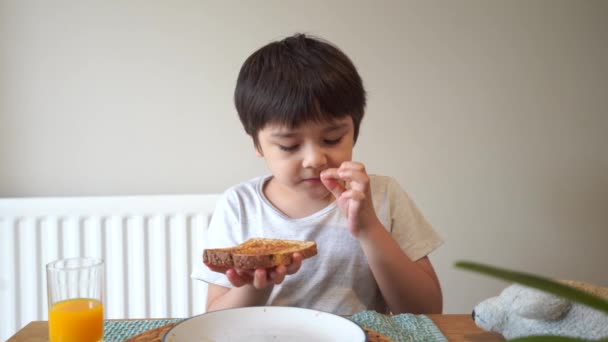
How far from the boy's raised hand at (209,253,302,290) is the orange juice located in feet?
0.75

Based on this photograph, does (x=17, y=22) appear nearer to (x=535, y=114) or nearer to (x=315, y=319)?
(x=315, y=319)

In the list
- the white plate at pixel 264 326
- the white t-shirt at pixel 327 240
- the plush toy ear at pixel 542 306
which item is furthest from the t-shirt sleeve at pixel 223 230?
the plush toy ear at pixel 542 306

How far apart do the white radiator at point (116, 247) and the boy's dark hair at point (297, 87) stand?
0.68 metres

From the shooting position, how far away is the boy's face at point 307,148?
97cm

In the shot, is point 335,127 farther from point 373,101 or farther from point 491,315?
point 373,101

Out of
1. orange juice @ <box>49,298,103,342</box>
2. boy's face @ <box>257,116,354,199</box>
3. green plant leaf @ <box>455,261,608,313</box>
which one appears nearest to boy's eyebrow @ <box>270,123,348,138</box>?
boy's face @ <box>257,116,354,199</box>

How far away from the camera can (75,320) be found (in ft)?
2.15

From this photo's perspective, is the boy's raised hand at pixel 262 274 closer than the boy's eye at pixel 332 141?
Yes

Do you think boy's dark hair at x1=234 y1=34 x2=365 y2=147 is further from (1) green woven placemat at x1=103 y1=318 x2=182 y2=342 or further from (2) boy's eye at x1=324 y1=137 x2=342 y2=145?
(1) green woven placemat at x1=103 y1=318 x2=182 y2=342

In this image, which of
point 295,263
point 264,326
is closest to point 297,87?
point 295,263

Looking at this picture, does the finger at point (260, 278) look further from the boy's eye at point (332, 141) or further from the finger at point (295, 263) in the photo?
the boy's eye at point (332, 141)

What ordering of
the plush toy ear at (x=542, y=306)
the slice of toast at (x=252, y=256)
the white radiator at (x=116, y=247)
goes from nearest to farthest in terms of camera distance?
the plush toy ear at (x=542, y=306), the slice of toast at (x=252, y=256), the white radiator at (x=116, y=247)

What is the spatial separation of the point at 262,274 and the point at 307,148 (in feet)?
0.83

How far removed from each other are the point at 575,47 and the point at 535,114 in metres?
0.25
